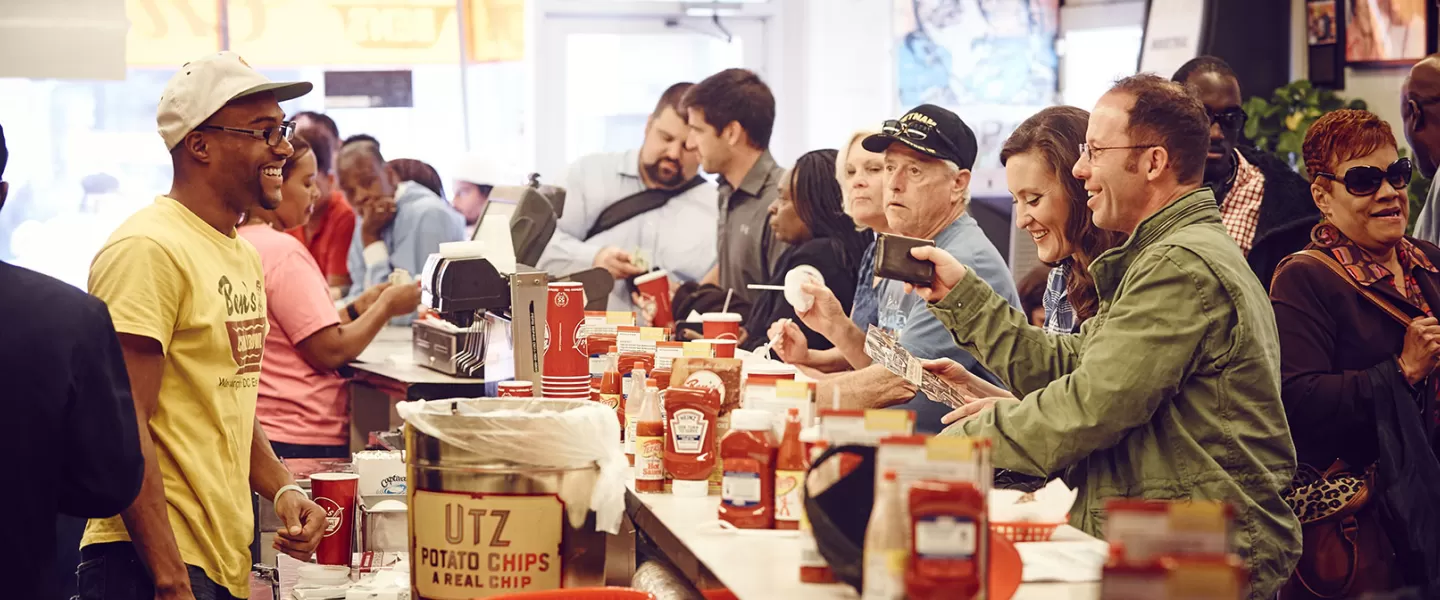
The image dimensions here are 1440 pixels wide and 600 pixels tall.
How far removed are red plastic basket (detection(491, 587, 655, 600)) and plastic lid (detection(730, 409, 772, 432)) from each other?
0.32 meters

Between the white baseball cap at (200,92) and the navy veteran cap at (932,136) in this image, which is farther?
the navy veteran cap at (932,136)

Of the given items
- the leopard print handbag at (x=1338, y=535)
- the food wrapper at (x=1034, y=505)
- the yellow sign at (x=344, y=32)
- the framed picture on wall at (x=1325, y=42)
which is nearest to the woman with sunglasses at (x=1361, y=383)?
the leopard print handbag at (x=1338, y=535)

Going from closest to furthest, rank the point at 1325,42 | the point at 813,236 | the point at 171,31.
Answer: the point at 813,236 → the point at 1325,42 → the point at 171,31

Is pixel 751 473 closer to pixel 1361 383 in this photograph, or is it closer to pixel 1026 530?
pixel 1026 530

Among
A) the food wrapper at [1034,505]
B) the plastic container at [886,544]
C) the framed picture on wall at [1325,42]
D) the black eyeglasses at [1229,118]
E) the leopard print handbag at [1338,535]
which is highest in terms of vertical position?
the framed picture on wall at [1325,42]

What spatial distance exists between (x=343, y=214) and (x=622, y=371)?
14.1ft

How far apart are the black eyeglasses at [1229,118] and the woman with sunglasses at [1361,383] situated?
964mm

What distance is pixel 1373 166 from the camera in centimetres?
362

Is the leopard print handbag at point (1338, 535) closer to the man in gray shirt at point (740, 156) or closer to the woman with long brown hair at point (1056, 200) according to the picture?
the woman with long brown hair at point (1056, 200)

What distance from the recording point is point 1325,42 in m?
7.35

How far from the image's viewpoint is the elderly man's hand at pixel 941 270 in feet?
9.32

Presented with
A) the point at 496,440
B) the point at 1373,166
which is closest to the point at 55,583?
the point at 496,440

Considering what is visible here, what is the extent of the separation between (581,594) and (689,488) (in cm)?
51

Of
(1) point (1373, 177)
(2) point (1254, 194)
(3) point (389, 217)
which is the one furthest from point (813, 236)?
(3) point (389, 217)
